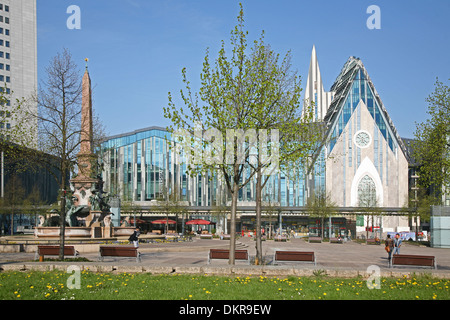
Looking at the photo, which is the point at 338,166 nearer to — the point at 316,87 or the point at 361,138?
the point at 361,138

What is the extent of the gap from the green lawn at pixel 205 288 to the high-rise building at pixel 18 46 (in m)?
104

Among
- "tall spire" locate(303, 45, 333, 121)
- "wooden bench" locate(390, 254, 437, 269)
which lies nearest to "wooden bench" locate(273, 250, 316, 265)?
"wooden bench" locate(390, 254, 437, 269)

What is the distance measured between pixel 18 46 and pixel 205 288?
113176 mm

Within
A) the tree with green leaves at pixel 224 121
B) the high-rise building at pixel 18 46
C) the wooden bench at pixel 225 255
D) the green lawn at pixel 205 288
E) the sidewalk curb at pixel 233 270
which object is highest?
the high-rise building at pixel 18 46

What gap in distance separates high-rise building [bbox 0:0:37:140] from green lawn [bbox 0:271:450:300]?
10354cm

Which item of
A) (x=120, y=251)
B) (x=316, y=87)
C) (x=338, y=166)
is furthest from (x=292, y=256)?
(x=316, y=87)

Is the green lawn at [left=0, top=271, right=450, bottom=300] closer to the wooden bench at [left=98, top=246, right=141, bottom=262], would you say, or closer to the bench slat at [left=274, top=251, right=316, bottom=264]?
the bench slat at [left=274, top=251, right=316, bottom=264]

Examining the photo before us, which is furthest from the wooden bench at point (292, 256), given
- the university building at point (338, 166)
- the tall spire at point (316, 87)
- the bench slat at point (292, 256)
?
the tall spire at point (316, 87)

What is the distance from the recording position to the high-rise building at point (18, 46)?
4281 inches

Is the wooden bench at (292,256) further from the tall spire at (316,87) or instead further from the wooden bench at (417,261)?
the tall spire at (316,87)

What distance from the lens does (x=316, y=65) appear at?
171 meters

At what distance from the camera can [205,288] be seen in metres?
12.9

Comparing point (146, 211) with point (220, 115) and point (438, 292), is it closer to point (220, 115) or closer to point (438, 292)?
point (220, 115)
